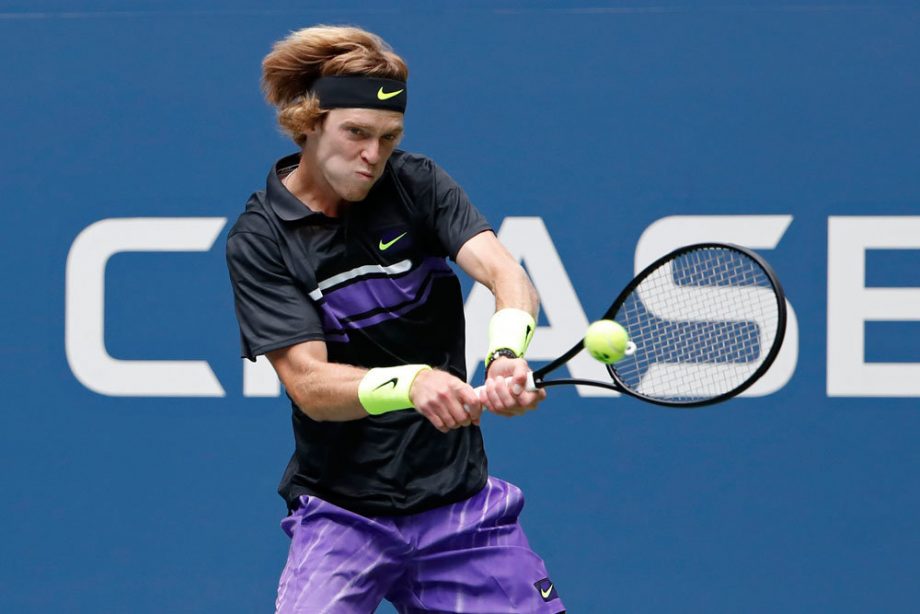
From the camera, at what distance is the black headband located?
263cm

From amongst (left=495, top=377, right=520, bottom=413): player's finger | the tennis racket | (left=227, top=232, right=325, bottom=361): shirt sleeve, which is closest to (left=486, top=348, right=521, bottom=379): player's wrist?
(left=495, top=377, right=520, bottom=413): player's finger

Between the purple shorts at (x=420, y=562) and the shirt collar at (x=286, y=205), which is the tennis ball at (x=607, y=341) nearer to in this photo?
the purple shorts at (x=420, y=562)

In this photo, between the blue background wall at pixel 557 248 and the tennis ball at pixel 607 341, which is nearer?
the tennis ball at pixel 607 341

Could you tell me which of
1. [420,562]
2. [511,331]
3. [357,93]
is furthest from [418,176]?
[420,562]

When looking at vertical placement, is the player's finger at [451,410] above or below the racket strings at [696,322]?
above

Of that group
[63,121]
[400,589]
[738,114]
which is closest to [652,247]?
[738,114]

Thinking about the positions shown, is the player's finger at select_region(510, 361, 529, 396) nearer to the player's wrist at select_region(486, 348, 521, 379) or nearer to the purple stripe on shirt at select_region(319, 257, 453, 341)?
the player's wrist at select_region(486, 348, 521, 379)

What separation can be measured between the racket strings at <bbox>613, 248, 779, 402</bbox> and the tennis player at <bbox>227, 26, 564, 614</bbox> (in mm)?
909

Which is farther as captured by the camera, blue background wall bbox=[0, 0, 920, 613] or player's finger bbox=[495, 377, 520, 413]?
blue background wall bbox=[0, 0, 920, 613]

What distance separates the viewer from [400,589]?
2799 mm

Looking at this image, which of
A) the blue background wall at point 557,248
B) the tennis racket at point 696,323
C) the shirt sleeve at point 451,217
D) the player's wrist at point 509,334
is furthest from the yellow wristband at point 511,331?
the blue background wall at point 557,248

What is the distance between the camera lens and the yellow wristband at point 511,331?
2.48 metres

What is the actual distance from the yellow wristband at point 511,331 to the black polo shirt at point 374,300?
23 centimetres

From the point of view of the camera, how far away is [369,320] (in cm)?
269
